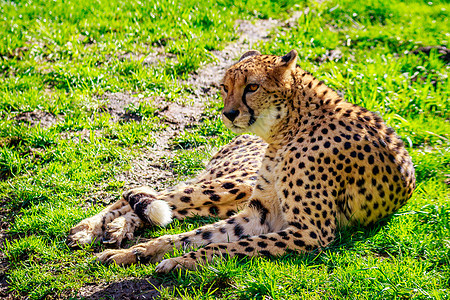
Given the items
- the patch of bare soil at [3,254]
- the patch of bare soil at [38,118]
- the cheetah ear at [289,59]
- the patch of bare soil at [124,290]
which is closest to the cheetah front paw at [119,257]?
the patch of bare soil at [124,290]

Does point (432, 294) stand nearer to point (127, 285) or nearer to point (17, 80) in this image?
point (127, 285)

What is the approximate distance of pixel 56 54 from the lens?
21.4ft

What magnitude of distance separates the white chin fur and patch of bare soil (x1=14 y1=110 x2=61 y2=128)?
2114 millimetres

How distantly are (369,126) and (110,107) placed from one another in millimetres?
3063

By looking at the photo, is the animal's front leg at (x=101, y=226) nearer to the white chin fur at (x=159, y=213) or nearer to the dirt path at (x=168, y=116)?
the white chin fur at (x=159, y=213)

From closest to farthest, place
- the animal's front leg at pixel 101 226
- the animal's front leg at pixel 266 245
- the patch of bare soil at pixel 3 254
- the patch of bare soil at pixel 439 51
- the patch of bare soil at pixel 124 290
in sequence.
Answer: the patch of bare soil at pixel 124 290 → the animal's front leg at pixel 266 245 → the patch of bare soil at pixel 3 254 → the animal's front leg at pixel 101 226 → the patch of bare soil at pixel 439 51

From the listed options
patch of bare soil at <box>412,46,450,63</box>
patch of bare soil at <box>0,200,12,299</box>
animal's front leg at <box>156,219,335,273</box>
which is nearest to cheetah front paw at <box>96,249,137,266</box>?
animal's front leg at <box>156,219,335,273</box>

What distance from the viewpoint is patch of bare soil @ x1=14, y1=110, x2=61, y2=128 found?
17.9ft

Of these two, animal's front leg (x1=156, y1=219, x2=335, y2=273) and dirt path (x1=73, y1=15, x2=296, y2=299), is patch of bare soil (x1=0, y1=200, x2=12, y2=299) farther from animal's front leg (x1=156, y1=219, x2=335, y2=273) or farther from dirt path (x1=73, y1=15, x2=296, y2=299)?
animal's front leg (x1=156, y1=219, x2=335, y2=273)

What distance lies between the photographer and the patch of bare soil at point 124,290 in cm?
316

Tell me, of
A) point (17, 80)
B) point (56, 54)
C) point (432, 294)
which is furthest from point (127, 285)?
point (56, 54)

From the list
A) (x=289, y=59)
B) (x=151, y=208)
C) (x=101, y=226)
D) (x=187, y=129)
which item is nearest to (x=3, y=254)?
(x=101, y=226)

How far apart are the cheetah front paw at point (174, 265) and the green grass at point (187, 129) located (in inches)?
Answer: 2.4

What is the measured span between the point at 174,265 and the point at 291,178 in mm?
977
